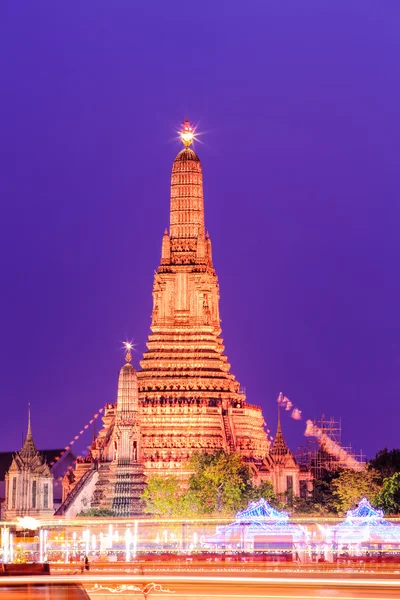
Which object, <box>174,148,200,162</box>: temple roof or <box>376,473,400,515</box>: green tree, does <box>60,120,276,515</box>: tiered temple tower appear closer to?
<box>174,148,200,162</box>: temple roof

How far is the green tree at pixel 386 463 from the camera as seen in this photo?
110625 millimetres

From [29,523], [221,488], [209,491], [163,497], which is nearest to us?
[29,523]

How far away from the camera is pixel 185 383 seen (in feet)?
375

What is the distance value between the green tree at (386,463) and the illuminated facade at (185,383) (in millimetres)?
5842

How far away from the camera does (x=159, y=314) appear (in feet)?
384

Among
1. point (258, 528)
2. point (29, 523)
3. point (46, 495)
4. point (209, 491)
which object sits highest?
point (46, 495)

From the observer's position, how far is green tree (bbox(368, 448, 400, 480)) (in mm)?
110625

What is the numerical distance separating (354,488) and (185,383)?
1669 centimetres

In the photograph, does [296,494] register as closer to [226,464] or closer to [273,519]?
[226,464]

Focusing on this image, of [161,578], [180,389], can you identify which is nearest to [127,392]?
[180,389]

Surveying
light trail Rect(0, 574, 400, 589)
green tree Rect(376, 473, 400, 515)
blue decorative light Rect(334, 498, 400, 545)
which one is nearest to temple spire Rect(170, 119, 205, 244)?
green tree Rect(376, 473, 400, 515)

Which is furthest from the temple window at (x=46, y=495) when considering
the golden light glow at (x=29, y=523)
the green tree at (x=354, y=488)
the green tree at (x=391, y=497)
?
the green tree at (x=391, y=497)

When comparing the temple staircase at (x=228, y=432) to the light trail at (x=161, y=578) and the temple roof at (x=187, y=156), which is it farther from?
the light trail at (x=161, y=578)

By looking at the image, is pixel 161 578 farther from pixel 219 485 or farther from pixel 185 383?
pixel 185 383
